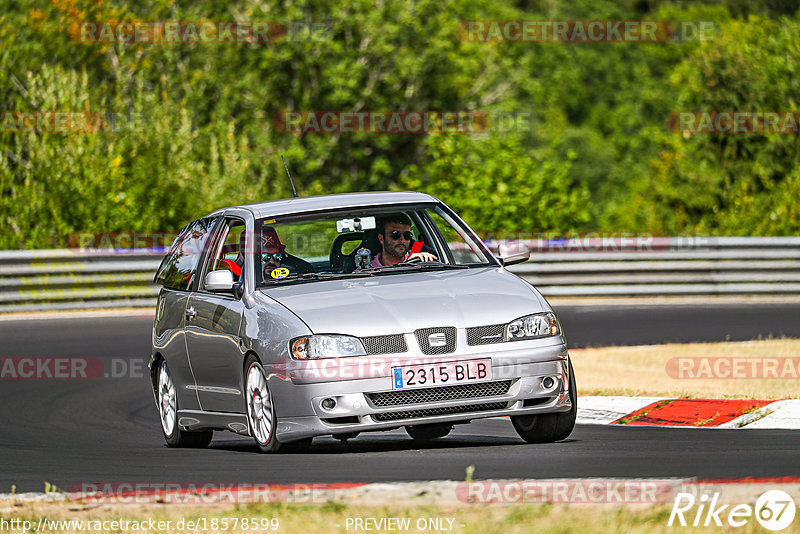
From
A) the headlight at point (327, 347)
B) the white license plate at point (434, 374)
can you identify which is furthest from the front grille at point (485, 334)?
the headlight at point (327, 347)

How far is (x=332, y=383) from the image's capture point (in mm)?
8648

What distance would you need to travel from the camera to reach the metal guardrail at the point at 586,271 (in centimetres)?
2267

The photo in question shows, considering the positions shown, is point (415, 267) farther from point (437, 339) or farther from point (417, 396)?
point (417, 396)

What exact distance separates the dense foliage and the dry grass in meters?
11.3

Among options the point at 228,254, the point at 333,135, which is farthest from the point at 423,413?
the point at 333,135

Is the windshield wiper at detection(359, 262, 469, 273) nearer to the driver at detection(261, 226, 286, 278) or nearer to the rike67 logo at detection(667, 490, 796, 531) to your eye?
the driver at detection(261, 226, 286, 278)

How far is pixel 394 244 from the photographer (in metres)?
10.3

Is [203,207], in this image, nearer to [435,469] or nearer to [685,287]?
[685,287]

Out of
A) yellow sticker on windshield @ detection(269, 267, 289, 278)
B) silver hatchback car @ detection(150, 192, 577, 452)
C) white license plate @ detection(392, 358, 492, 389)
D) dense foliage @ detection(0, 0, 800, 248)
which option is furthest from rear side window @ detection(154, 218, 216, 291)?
dense foliage @ detection(0, 0, 800, 248)

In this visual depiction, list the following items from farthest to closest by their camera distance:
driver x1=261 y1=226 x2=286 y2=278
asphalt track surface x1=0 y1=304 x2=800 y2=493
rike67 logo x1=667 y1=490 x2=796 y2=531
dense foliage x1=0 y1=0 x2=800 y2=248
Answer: dense foliage x1=0 y1=0 x2=800 y2=248 → driver x1=261 y1=226 x2=286 y2=278 → asphalt track surface x1=0 y1=304 x2=800 y2=493 → rike67 logo x1=667 y1=490 x2=796 y2=531

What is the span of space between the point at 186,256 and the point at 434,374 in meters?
3.01

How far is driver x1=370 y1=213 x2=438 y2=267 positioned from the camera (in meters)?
10.3

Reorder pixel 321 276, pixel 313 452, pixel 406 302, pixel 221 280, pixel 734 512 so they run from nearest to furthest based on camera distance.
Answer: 1. pixel 734 512
2. pixel 406 302
3. pixel 313 452
4. pixel 221 280
5. pixel 321 276

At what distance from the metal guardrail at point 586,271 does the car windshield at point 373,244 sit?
12039mm
